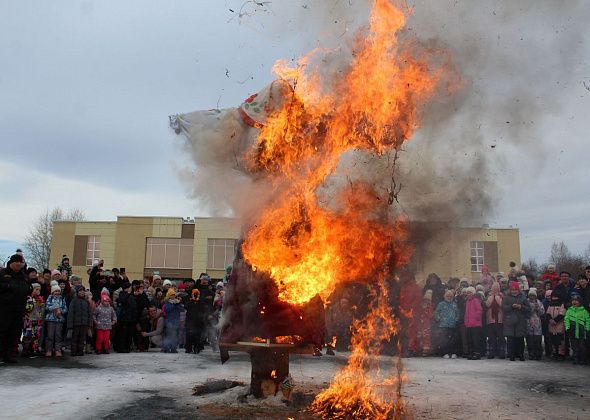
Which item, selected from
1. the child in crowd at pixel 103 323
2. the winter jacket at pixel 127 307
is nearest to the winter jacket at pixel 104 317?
the child in crowd at pixel 103 323

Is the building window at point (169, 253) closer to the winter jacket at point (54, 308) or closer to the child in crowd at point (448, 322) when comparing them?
the winter jacket at point (54, 308)

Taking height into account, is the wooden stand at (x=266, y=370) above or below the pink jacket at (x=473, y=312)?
below

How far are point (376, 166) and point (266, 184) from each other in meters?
2.28

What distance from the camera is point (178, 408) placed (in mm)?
6480

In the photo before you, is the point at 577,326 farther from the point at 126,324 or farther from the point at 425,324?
the point at 126,324

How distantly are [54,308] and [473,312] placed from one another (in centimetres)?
997

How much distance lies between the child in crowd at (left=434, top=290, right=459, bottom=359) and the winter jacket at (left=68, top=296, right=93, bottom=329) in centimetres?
853

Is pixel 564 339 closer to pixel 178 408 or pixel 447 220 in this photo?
pixel 447 220

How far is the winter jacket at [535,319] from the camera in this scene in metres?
12.0

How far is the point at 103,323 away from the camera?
12.3 metres

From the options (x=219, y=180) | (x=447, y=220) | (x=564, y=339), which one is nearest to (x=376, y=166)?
(x=447, y=220)

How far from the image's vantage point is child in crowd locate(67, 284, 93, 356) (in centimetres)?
1152

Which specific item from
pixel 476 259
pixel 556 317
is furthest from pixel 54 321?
pixel 476 259

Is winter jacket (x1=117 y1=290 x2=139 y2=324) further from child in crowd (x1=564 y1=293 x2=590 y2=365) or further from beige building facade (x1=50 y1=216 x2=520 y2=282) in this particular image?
beige building facade (x1=50 y1=216 x2=520 y2=282)
